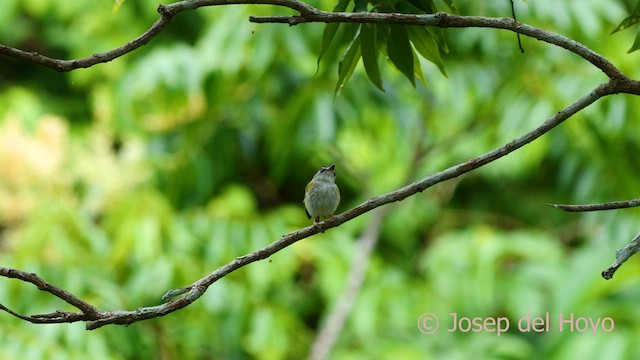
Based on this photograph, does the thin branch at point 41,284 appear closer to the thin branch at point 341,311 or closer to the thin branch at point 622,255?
the thin branch at point 622,255

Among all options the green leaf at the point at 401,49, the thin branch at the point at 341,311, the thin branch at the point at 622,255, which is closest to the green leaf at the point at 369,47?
the green leaf at the point at 401,49

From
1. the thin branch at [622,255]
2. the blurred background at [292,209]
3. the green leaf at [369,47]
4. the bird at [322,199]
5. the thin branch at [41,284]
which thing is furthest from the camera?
the blurred background at [292,209]

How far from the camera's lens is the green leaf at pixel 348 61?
204cm

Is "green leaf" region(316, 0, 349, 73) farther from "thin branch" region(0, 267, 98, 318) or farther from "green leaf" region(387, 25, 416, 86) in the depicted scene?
"thin branch" region(0, 267, 98, 318)

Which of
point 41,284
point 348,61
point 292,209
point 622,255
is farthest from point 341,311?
point 41,284

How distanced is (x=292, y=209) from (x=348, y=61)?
10.1 feet

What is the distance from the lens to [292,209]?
5.10 metres

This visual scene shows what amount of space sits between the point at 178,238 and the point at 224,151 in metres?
1.08

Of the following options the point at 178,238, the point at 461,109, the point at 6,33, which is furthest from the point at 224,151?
the point at 6,33

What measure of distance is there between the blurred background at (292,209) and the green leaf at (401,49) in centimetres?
160

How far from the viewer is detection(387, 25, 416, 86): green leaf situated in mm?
2008

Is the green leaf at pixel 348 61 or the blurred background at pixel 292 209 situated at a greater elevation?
the blurred background at pixel 292 209

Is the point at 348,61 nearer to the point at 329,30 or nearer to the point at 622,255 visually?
the point at 329,30

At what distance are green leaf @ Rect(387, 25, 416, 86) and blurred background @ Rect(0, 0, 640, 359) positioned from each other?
5.26 feet
